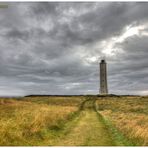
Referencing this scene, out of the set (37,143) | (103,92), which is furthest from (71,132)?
(103,92)

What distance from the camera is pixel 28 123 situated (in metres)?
12.4

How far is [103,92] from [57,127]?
69407mm

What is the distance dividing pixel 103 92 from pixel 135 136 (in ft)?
237

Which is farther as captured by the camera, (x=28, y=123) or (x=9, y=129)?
(x=28, y=123)

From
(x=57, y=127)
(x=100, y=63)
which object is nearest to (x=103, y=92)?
(x=100, y=63)

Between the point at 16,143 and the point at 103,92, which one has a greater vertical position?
the point at 103,92

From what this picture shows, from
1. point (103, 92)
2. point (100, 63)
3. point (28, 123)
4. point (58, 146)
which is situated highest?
point (100, 63)

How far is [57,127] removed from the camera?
46.3 ft

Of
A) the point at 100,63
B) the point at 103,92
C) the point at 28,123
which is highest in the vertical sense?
the point at 100,63

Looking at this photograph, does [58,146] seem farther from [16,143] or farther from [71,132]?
[71,132]

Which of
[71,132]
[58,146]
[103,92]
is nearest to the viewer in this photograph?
[58,146]

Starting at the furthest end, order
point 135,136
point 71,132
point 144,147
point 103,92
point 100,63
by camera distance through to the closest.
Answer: point 100,63, point 103,92, point 71,132, point 135,136, point 144,147

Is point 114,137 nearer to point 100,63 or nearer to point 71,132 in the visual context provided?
point 71,132

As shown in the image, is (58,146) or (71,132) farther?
(71,132)
